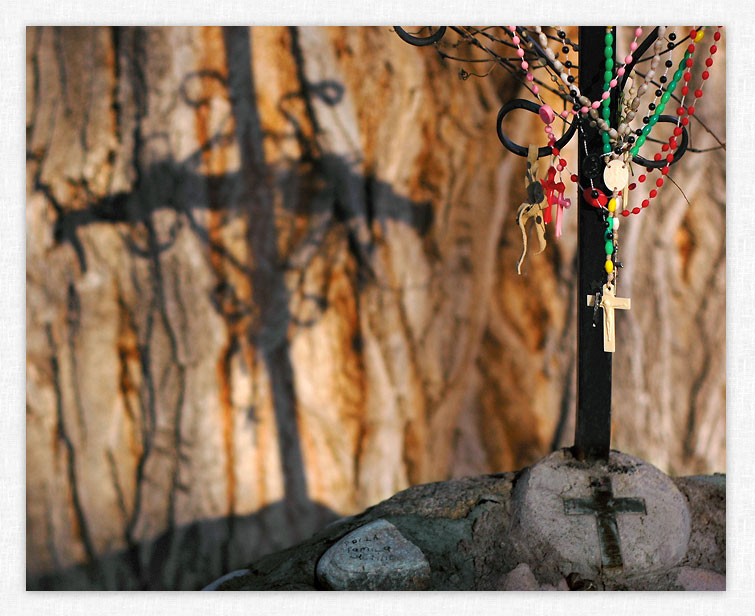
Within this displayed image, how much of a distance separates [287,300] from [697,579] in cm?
79

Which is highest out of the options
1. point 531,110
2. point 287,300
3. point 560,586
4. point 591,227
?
point 531,110

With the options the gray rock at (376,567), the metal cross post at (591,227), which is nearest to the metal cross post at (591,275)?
the metal cross post at (591,227)

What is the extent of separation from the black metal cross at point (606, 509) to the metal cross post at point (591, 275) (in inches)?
2.0

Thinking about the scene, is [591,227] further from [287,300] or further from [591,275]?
[287,300]

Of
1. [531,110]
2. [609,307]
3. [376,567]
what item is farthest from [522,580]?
[531,110]

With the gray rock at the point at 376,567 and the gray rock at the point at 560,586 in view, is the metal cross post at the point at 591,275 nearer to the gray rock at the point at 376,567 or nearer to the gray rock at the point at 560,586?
the gray rock at the point at 560,586

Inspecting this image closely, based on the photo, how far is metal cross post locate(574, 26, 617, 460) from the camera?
901mm

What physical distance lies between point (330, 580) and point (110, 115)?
2.88 feet

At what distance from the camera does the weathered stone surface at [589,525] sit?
2.96ft

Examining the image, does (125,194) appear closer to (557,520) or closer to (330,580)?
(330,580)

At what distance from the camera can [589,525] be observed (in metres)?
0.91

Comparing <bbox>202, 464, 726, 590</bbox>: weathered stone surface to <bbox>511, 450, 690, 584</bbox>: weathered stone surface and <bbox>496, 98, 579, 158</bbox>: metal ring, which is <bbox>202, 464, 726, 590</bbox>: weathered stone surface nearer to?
<bbox>511, 450, 690, 584</bbox>: weathered stone surface

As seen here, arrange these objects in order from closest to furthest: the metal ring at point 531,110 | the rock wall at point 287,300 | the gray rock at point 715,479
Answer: the metal ring at point 531,110 → the gray rock at point 715,479 → the rock wall at point 287,300

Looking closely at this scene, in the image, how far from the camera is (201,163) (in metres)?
1.25
